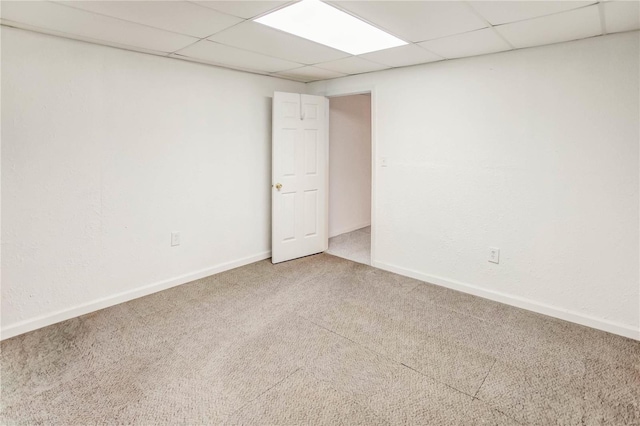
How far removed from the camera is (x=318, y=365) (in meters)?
2.21

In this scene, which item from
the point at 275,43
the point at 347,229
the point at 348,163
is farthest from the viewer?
the point at 347,229

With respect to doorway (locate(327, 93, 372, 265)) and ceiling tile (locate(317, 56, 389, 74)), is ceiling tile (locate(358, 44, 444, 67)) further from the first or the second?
doorway (locate(327, 93, 372, 265))

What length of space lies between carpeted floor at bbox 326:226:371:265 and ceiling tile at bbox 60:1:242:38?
2.86m

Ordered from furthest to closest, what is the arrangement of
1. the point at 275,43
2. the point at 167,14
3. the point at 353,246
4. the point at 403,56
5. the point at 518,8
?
the point at 353,246
the point at 403,56
the point at 275,43
the point at 167,14
the point at 518,8

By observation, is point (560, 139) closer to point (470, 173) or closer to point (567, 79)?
point (567, 79)

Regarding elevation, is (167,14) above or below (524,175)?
above

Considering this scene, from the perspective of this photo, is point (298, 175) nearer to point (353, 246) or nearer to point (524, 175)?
point (353, 246)

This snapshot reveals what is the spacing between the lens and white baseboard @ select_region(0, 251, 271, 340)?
2.56 m

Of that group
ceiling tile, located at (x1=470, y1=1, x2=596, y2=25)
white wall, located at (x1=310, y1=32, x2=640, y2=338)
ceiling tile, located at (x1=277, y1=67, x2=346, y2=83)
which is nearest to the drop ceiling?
ceiling tile, located at (x1=470, y1=1, x2=596, y2=25)

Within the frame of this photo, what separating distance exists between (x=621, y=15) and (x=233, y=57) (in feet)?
9.09

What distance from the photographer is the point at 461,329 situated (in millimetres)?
2652

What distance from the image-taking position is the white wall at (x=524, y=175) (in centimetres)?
251

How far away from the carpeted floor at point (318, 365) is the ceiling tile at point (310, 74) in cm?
230

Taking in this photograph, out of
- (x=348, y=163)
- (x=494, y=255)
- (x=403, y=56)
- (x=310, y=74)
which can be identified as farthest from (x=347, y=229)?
(x=403, y=56)
